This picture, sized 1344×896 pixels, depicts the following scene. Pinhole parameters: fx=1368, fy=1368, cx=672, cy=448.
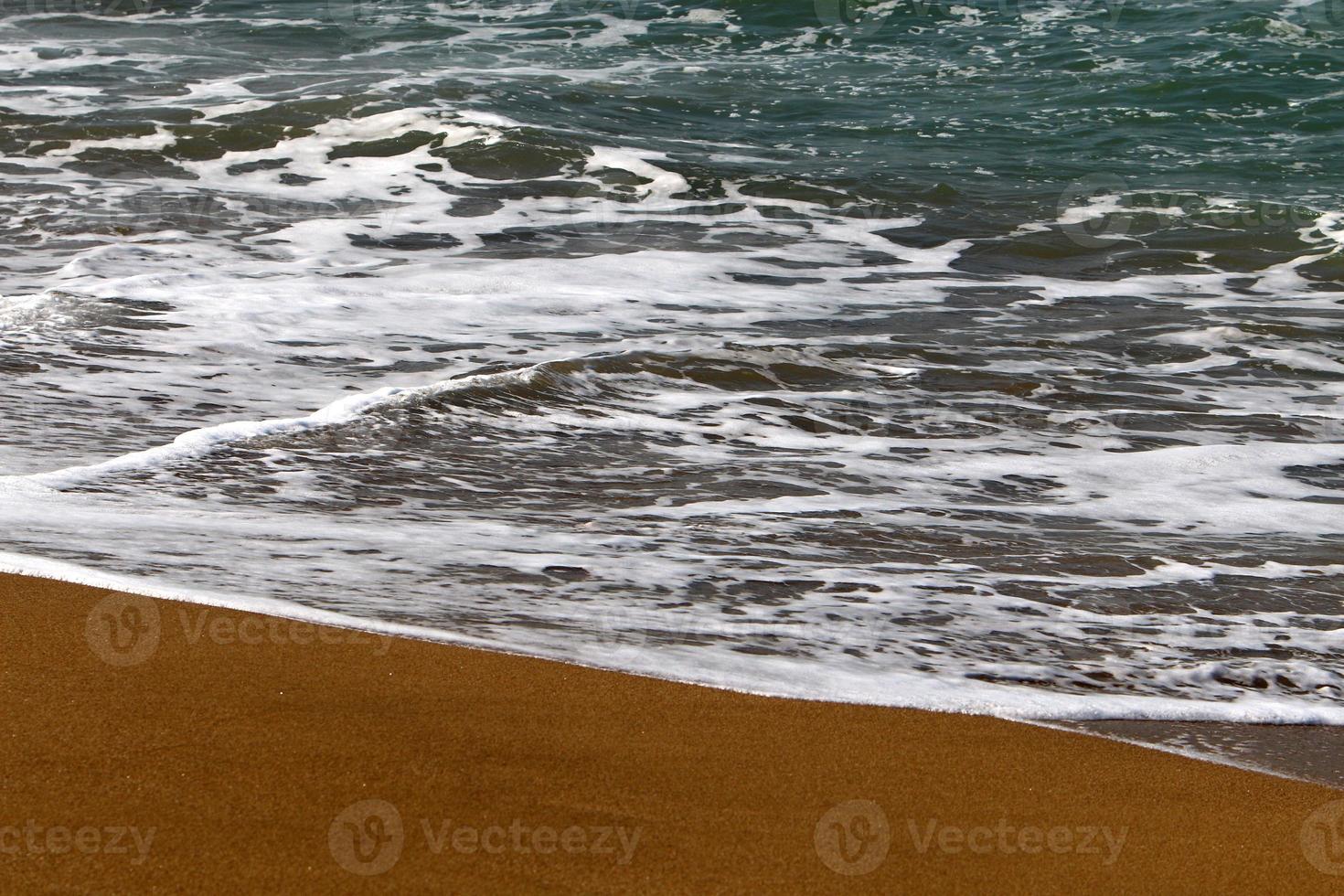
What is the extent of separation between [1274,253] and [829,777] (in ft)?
29.4

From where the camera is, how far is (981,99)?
1508 cm

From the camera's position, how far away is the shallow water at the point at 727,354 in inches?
146

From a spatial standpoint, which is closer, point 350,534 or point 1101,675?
point 1101,675

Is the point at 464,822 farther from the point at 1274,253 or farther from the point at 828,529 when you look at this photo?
the point at 1274,253

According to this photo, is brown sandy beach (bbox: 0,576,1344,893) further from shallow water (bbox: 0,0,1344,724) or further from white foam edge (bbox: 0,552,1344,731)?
shallow water (bbox: 0,0,1344,724)

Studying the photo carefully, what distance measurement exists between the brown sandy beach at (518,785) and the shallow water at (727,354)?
0.27 meters

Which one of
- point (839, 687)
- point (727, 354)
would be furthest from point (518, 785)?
point (727, 354)

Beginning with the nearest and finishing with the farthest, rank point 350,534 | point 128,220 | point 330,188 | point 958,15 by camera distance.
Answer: point 350,534 → point 128,220 → point 330,188 → point 958,15

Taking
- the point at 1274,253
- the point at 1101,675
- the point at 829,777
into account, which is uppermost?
the point at 829,777

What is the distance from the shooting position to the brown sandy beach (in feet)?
7.34

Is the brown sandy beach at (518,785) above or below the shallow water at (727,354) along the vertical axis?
above

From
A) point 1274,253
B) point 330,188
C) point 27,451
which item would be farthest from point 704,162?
point 27,451

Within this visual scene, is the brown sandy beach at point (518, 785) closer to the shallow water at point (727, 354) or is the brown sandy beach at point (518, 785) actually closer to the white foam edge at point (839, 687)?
the white foam edge at point (839, 687)

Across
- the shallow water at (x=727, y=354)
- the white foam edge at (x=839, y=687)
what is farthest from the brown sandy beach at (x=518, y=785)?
the shallow water at (x=727, y=354)
